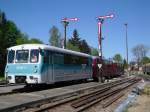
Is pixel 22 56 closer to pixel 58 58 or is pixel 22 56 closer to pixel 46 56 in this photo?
pixel 46 56

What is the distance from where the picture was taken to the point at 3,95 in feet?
58.8

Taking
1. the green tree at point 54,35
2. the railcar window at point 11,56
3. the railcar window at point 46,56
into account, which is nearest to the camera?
the railcar window at point 46,56

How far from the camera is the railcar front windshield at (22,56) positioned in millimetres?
21672

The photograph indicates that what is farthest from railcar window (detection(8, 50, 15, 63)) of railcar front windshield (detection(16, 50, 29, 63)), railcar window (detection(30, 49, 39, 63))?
railcar window (detection(30, 49, 39, 63))

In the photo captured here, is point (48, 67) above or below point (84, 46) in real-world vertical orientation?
below

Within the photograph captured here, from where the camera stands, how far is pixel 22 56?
21.9 metres

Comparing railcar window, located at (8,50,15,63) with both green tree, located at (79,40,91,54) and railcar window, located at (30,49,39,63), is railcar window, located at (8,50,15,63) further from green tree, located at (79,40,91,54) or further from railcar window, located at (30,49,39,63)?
green tree, located at (79,40,91,54)

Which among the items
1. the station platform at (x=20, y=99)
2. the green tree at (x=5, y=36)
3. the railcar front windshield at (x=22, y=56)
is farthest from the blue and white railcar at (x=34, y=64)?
the green tree at (x=5, y=36)

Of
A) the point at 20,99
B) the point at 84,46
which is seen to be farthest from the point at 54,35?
the point at 20,99

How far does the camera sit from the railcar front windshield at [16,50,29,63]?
2167cm

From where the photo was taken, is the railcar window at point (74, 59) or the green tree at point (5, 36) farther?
the green tree at point (5, 36)

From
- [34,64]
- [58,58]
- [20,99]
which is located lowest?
[20,99]

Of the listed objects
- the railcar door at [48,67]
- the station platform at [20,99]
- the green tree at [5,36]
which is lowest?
the station platform at [20,99]

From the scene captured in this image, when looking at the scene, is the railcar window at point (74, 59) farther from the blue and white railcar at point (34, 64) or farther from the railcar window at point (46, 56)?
the railcar window at point (46, 56)
